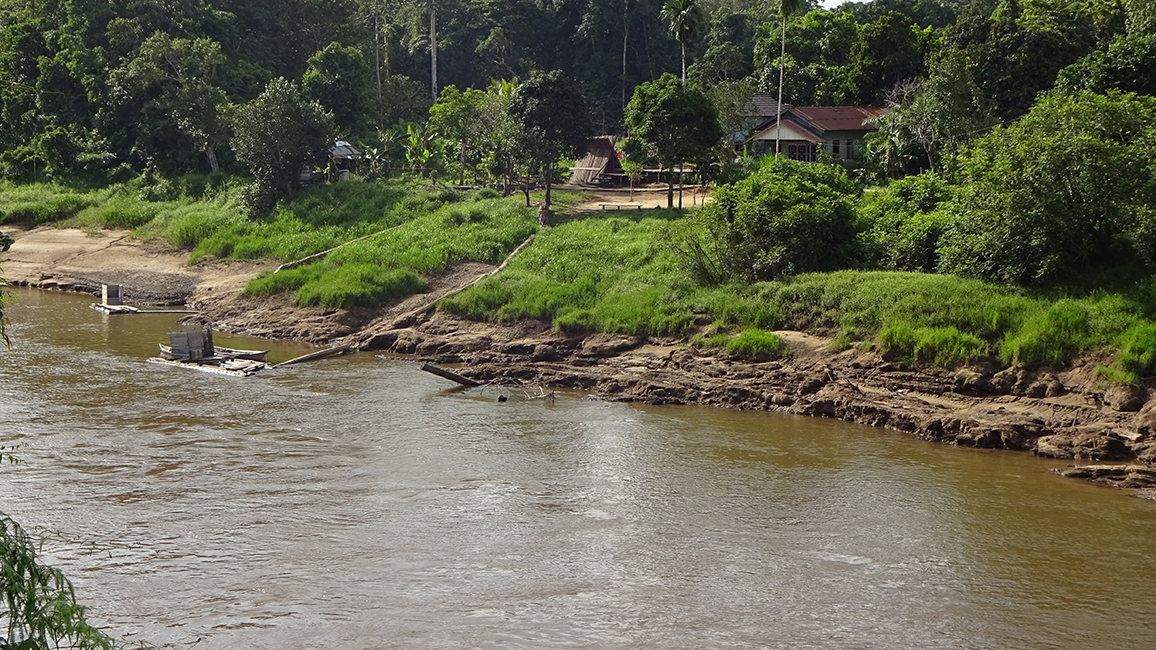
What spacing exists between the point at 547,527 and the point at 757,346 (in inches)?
436

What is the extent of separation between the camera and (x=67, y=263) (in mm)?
43844

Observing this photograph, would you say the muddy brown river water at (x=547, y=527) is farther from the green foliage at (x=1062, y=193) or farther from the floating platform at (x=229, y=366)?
the green foliage at (x=1062, y=193)

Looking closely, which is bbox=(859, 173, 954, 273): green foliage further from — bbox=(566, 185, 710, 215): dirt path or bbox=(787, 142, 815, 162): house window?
bbox=(787, 142, 815, 162): house window

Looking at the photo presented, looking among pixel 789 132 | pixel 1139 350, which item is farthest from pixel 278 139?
pixel 1139 350

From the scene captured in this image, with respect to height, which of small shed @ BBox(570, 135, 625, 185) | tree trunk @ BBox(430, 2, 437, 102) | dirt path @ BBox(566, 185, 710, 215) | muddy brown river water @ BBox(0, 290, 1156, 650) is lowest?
muddy brown river water @ BBox(0, 290, 1156, 650)

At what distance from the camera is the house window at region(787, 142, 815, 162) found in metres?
47.2

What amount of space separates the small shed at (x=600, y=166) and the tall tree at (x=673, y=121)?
1191 cm

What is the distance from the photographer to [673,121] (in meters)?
37.4

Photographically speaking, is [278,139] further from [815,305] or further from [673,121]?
[815,305]

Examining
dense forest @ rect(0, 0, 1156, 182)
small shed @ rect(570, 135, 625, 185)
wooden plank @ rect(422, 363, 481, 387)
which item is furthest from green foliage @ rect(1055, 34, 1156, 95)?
wooden plank @ rect(422, 363, 481, 387)

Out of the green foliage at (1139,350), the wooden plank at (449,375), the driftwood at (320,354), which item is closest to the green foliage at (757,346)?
the wooden plank at (449,375)

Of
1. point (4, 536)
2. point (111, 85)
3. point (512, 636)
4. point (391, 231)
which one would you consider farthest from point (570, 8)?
point (4, 536)

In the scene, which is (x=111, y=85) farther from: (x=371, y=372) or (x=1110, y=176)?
(x=1110, y=176)

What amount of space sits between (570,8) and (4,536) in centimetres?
6570
